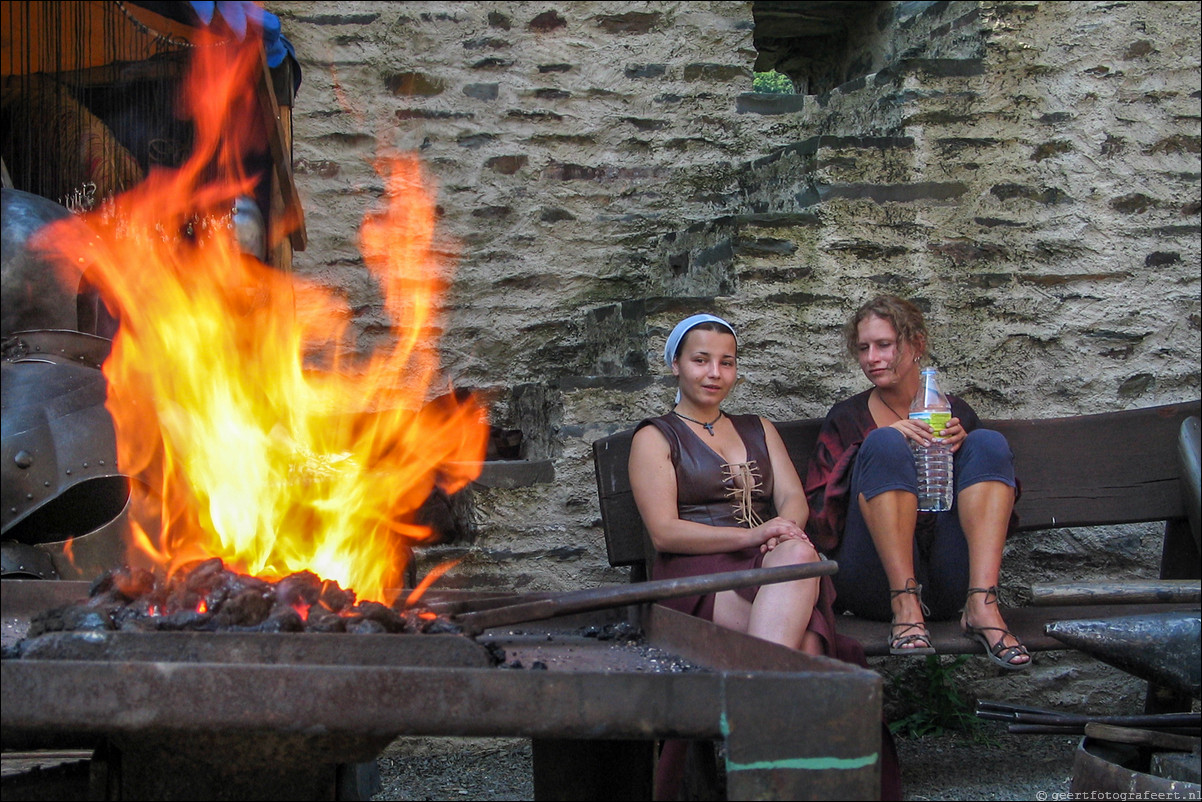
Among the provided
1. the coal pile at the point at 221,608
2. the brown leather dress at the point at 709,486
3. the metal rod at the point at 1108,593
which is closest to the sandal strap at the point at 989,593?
the brown leather dress at the point at 709,486

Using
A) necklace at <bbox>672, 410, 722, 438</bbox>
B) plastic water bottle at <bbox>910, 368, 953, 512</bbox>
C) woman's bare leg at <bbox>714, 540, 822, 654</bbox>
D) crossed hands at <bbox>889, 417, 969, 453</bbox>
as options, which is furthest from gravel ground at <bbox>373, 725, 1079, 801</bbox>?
necklace at <bbox>672, 410, 722, 438</bbox>

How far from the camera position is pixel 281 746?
2057mm

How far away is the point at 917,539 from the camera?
12.2 ft

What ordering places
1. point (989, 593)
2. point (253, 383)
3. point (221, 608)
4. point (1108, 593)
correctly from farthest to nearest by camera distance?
point (253, 383)
point (989, 593)
point (1108, 593)
point (221, 608)

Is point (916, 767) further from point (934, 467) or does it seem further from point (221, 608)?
point (221, 608)

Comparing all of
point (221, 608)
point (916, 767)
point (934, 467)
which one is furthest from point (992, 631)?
point (221, 608)

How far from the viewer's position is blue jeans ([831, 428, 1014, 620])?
11.5ft

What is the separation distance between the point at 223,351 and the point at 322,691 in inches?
80.8

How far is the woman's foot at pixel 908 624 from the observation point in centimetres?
328

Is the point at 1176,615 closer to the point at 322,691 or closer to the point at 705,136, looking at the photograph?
the point at 322,691

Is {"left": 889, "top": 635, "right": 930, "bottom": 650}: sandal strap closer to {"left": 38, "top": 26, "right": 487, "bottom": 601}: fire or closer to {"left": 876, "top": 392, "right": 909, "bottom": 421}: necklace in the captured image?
{"left": 876, "top": 392, "right": 909, "bottom": 421}: necklace

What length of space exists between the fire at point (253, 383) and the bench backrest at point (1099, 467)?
0.97m

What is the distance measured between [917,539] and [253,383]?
231cm

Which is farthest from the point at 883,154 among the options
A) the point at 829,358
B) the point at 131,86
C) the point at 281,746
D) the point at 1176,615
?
the point at 281,746
